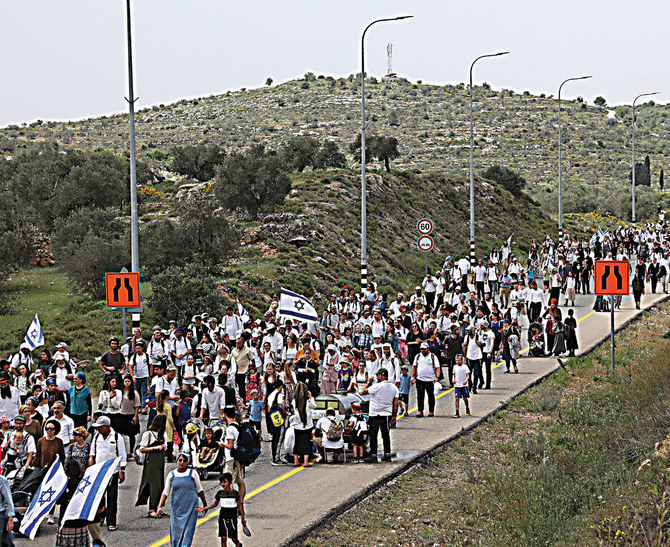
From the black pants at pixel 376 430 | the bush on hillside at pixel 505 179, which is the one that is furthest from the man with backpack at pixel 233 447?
the bush on hillside at pixel 505 179

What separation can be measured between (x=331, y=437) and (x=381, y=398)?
1191mm

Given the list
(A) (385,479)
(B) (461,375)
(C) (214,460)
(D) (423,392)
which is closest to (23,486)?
(C) (214,460)

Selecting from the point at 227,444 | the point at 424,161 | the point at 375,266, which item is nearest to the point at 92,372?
the point at 227,444

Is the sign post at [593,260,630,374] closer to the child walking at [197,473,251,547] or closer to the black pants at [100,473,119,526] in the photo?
the child walking at [197,473,251,547]

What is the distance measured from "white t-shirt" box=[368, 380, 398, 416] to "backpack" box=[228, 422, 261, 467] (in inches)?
108

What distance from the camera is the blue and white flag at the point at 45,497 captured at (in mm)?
10234

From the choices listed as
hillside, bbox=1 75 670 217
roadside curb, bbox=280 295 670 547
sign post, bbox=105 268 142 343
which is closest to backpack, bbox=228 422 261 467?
roadside curb, bbox=280 295 670 547

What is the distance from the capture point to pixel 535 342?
24.3 m

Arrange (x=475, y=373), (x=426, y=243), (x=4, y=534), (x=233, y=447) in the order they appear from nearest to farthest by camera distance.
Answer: (x=4, y=534), (x=233, y=447), (x=475, y=373), (x=426, y=243)

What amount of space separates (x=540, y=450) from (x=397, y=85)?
421 ft

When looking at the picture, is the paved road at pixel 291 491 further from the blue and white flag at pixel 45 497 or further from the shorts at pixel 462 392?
the blue and white flag at pixel 45 497

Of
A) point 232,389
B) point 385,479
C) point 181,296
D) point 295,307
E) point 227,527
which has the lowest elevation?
point 385,479

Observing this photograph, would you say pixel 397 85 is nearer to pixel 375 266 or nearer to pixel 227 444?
pixel 375 266

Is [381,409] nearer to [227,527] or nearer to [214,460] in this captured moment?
[214,460]
